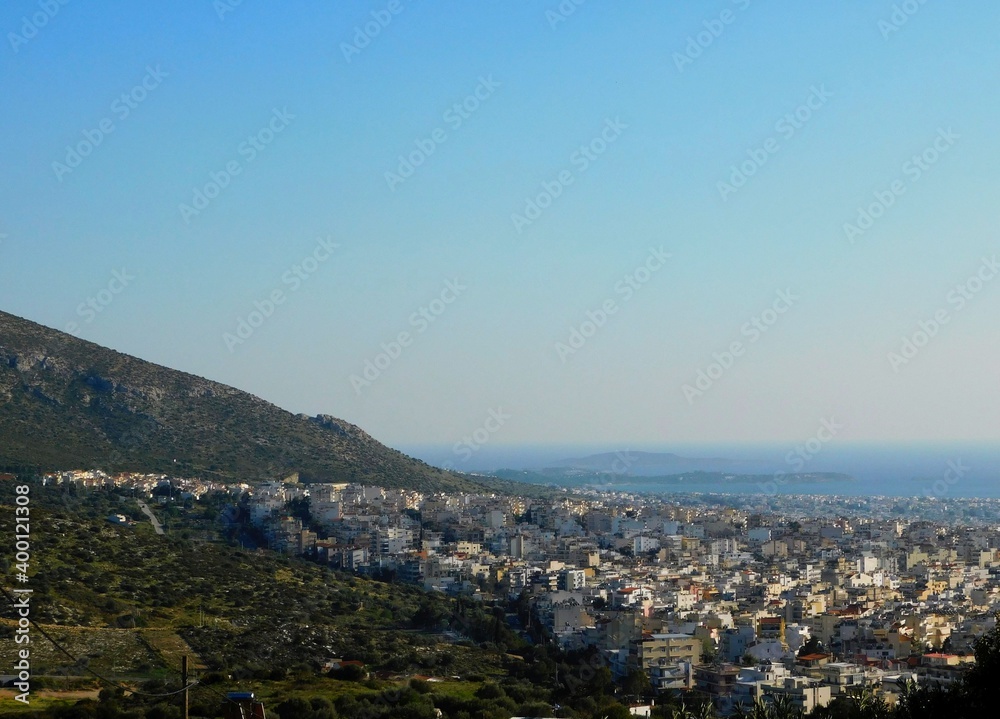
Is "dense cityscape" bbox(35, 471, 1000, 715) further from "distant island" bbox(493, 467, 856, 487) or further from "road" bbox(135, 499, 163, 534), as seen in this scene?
"distant island" bbox(493, 467, 856, 487)

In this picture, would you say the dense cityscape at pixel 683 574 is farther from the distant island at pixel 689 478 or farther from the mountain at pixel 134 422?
the distant island at pixel 689 478

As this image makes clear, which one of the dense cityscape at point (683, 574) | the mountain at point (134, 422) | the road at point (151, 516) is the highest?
the mountain at point (134, 422)

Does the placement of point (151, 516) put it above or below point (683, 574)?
above

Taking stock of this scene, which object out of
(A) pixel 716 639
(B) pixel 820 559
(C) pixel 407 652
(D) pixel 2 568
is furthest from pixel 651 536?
(D) pixel 2 568

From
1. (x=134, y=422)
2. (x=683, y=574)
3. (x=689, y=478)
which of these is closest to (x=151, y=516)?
(x=134, y=422)

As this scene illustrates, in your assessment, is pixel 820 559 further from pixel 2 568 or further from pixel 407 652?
pixel 2 568

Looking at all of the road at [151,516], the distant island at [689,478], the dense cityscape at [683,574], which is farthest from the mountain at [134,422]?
the distant island at [689,478]

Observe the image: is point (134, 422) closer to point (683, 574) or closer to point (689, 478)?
point (683, 574)
